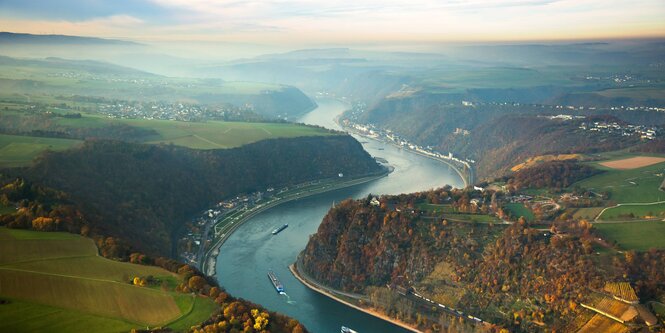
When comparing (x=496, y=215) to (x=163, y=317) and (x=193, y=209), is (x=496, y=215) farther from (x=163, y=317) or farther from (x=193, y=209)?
(x=193, y=209)

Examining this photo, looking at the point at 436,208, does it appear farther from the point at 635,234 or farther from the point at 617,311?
the point at 617,311

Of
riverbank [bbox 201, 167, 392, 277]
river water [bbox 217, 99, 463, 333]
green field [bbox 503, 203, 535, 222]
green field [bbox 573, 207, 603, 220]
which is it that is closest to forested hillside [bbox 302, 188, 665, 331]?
green field [bbox 503, 203, 535, 222]

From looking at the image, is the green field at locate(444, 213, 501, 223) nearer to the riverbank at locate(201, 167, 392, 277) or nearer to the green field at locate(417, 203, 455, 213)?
the green field at locate(417, 203, 455, 213)

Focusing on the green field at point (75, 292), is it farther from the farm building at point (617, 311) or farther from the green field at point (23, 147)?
the farm building at point (617, 311)

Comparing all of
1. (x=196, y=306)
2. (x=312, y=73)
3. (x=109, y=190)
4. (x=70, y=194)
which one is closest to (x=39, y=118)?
(x=109, y=190)

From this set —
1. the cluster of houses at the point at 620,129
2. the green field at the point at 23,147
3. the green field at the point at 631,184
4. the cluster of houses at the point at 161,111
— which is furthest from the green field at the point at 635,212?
the cluster of houses at the point at 161,111

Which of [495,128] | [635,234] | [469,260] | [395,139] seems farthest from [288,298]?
[395,139]

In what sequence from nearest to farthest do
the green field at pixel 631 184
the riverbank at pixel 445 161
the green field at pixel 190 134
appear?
the green field at pixel 631 184
the green field at pixel 190 134
the riverbank at pixel 445 161
